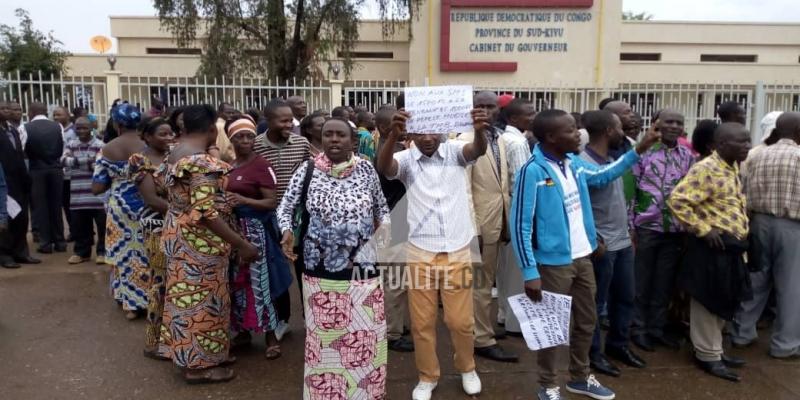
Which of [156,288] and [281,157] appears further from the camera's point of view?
[281,157]

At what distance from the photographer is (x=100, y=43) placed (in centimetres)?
2317

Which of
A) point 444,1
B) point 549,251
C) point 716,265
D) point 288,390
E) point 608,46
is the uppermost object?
point 444,1

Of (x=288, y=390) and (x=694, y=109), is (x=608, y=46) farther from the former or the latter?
(x=288, y=390)

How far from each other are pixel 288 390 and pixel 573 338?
5.90 ft

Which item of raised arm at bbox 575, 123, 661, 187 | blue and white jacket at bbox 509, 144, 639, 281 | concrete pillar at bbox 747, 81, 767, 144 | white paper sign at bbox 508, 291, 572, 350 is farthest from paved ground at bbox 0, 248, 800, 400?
concrete pillar at bbox 747, 81, 767, 144

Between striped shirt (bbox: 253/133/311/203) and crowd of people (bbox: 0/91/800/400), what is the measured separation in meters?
0.01

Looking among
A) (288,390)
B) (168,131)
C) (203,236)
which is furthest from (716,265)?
(168,131)

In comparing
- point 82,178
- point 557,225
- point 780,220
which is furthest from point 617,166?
point 82,178

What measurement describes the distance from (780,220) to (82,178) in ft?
22.2

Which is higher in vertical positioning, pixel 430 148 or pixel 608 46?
pixel 608 46

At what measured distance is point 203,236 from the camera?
3658mm

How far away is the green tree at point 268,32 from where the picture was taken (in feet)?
53.0

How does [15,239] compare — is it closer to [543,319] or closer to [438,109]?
[438,109]

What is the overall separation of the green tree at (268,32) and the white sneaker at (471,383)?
46.1 feet
